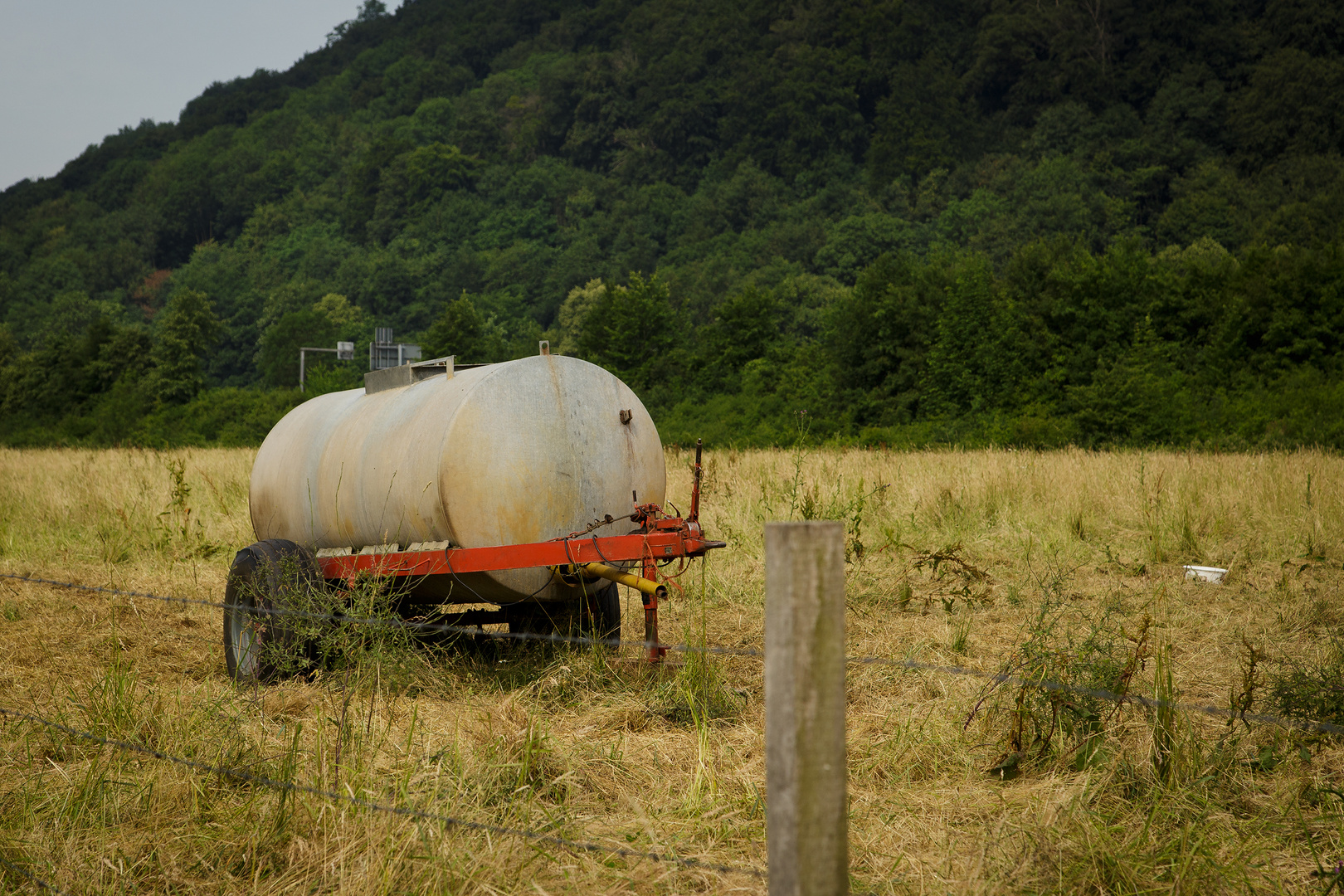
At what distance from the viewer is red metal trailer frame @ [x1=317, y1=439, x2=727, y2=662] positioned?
5.76 m

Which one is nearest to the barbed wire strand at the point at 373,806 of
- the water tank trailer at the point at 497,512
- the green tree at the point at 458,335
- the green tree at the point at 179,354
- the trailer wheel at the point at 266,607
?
the water tank trailer at the point at 497,512

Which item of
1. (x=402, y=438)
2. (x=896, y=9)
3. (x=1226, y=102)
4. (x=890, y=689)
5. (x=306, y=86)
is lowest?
(x=890, y=689)

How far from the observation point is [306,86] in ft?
542

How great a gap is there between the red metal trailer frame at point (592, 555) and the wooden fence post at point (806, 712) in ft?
10.3

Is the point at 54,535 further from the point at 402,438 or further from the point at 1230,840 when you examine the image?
the point at 1230,840

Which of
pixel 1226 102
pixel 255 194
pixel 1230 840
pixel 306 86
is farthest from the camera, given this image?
pixel 306 86

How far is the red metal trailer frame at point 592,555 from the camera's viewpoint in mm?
5762

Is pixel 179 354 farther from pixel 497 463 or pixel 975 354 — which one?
pixel 497 463

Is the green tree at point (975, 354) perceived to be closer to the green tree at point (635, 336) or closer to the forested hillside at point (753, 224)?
the forested hillside at point (753, 224)

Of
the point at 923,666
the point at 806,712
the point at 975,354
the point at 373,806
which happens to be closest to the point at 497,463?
the point at 373,806

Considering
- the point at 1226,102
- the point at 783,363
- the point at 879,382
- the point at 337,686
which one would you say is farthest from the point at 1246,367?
the point at 1226,102

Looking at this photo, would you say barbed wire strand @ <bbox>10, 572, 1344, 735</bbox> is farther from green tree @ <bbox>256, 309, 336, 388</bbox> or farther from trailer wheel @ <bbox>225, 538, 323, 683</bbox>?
green tree @ <bbox>256, 309, 336, 388</bbox>

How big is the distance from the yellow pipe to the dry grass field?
27 cm

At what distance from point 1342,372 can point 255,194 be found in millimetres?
129150
